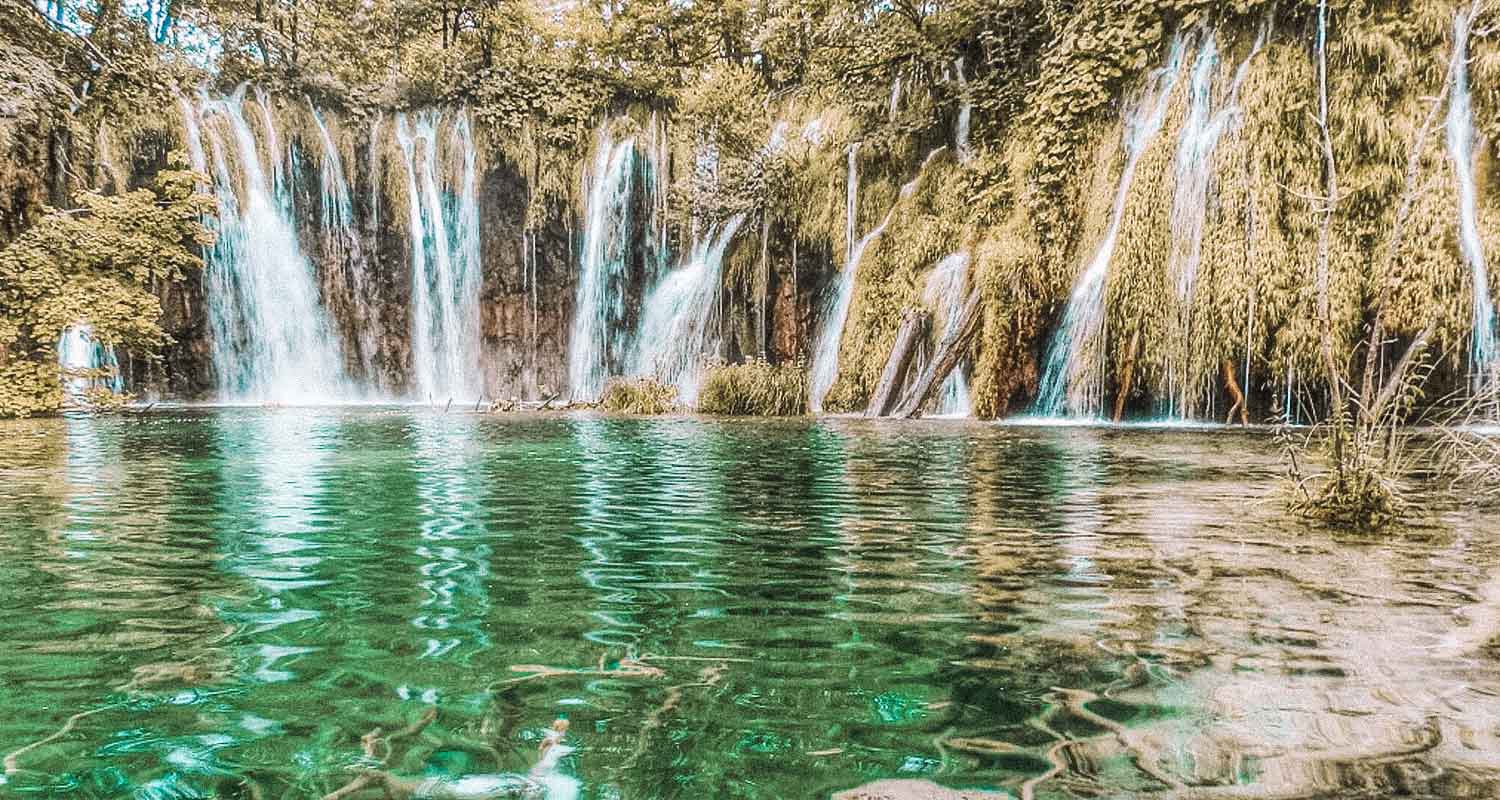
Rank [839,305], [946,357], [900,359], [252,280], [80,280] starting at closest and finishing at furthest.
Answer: [80,280] < [946,357] < [900,359] < [839,305] < [252,280]

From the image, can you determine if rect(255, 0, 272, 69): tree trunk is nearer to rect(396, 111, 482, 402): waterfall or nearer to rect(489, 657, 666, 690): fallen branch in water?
rect(396, 111, 482, 402): waterfall

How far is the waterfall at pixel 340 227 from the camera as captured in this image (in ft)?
72.2

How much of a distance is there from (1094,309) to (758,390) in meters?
5.57

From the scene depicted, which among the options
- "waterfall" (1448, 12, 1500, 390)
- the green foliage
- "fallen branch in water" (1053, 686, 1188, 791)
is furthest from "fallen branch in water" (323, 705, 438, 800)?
the green foliage

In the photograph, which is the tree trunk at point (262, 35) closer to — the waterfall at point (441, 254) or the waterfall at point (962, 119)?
the waterfall at point (441, 254)

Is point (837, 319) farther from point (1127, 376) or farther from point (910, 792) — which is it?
point (910, 792)

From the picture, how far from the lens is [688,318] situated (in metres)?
19.3

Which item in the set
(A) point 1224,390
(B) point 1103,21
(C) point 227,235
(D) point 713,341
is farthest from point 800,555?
(C) point 227,235

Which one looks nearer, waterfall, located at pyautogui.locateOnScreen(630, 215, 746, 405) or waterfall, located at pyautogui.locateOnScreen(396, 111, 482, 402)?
waterfall, located at pyautogui.locateOnScreen(630, 215, 746, 405)

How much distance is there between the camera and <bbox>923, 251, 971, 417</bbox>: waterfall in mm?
14344

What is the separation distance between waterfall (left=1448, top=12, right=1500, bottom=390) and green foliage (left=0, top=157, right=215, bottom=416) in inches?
680

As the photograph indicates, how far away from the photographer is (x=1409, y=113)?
1102cm

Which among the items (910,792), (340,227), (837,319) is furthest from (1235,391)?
(340,227)

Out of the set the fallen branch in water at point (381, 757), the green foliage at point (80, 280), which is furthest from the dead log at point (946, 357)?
the fallen branch in water at point (381, 757)
